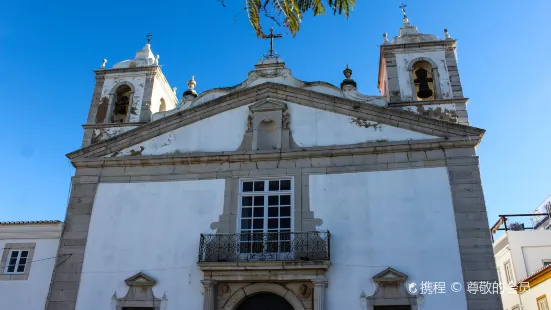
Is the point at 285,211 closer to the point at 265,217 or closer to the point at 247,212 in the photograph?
the point at 265,217

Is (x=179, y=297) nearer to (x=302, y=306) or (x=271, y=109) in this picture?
(x=302, y=306)

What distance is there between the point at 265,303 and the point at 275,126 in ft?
13.2

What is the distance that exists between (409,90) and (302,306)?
6031 millimetres

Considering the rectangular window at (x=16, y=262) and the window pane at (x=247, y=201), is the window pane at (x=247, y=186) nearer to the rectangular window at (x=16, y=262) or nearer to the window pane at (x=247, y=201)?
the window pane at (x=247, y=201)

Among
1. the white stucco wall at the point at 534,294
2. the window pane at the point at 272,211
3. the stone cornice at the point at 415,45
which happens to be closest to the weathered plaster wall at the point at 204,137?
the window pane at the point at 272,211

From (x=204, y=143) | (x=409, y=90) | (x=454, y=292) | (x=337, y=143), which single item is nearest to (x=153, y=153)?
(x=204, y=143)

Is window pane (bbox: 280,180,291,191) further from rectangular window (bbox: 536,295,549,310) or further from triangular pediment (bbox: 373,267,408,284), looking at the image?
rectangular window (bbox: 536,295,549,310)

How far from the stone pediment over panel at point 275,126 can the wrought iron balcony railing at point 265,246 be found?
2205 mm

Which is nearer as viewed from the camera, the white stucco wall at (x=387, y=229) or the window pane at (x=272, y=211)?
the white stucco wall at (x=387, y=229)

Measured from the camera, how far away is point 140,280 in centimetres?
1084

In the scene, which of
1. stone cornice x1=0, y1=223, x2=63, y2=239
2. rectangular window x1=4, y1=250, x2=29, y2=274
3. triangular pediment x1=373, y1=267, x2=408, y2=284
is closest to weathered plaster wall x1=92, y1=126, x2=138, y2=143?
stone cornice x1=0, y1=223, x2=63, y2=239

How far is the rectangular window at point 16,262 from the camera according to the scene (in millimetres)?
11688

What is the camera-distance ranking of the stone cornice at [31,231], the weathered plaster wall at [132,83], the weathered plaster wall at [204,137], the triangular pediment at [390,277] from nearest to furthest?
1. the triangular pediment at [390,277]
2. the stone cornice at [31,231]
3. the weathered plaster wall at [204,137]
4. the weathered plaster wall at [132,83]

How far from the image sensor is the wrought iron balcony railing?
1044cm
